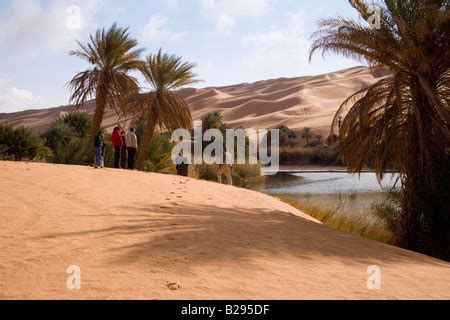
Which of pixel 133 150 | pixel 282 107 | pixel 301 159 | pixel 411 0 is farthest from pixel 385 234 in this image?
pixel 282 107

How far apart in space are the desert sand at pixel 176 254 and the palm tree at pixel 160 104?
9.85 m

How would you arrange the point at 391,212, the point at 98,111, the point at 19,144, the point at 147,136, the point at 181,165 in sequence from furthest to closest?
the point at 19,144 < the point at 147,136 < the point at 98,111 < the point at 181,165 < the point at 391,212

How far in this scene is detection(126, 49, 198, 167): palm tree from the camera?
18.4 meters

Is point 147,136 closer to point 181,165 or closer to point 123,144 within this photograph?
point 181,165

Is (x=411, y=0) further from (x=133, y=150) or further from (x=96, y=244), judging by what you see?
(x=133, y=150)

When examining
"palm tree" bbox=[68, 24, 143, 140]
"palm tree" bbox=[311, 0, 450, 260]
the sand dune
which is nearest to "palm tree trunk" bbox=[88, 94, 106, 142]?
"palm tree" bbox=[68, 24, 143, 140]

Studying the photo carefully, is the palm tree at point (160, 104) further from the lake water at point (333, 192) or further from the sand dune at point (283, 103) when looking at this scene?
the sand dune at point (283, 103)

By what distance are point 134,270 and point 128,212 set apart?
304 cm

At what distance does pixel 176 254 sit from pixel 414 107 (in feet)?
21.5

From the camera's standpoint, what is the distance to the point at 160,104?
60.5 feet

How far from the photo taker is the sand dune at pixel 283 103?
80750 millimetres

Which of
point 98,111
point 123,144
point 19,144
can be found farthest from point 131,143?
point 19,144

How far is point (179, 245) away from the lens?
5312 mm

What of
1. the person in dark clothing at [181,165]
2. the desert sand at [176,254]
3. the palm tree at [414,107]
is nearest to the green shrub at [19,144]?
the person in dark clothing at [181,165]
